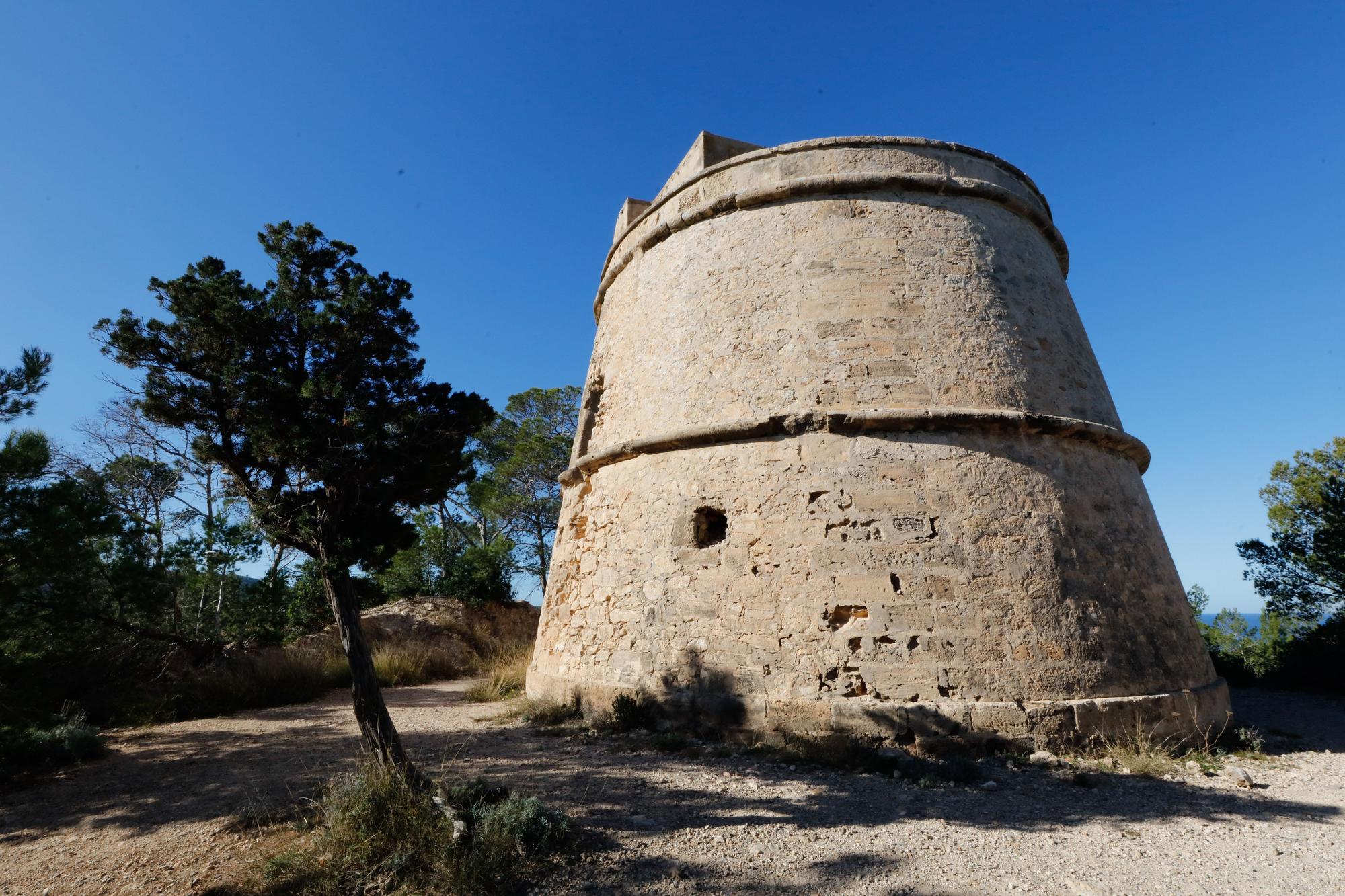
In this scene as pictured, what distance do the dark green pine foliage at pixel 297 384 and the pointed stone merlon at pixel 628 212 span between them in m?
2.83

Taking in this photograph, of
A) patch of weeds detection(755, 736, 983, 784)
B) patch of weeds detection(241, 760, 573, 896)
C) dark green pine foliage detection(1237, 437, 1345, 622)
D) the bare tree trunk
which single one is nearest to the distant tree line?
dark green pine foliage detection(1237, 437, 1345, 622)

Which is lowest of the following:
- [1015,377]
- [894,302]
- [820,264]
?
[1015,377]

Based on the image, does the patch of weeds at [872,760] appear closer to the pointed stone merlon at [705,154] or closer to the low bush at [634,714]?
the low bush at [634,714]

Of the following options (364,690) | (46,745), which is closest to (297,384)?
(364,690)

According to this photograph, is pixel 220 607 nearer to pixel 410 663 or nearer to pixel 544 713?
pixel 410 663

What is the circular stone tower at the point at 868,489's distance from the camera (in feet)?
13.8

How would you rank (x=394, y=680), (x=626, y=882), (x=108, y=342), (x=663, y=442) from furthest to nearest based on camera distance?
(x=394, y=680)
(x=663, y=442)
(x=108, y=342)
(x=626, y=882)

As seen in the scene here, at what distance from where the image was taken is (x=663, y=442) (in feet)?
17.2

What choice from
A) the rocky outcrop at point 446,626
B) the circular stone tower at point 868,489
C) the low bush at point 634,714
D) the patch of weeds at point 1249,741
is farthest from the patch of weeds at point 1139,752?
the rocky outcrop at point 446,626

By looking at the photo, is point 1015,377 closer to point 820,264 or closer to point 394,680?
point 820,264

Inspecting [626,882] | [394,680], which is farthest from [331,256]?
[394,680]

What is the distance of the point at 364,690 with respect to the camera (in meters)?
3.47

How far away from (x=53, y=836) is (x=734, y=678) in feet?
11.8

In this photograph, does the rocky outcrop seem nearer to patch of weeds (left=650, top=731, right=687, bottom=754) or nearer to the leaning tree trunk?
the leaning tree trunk
